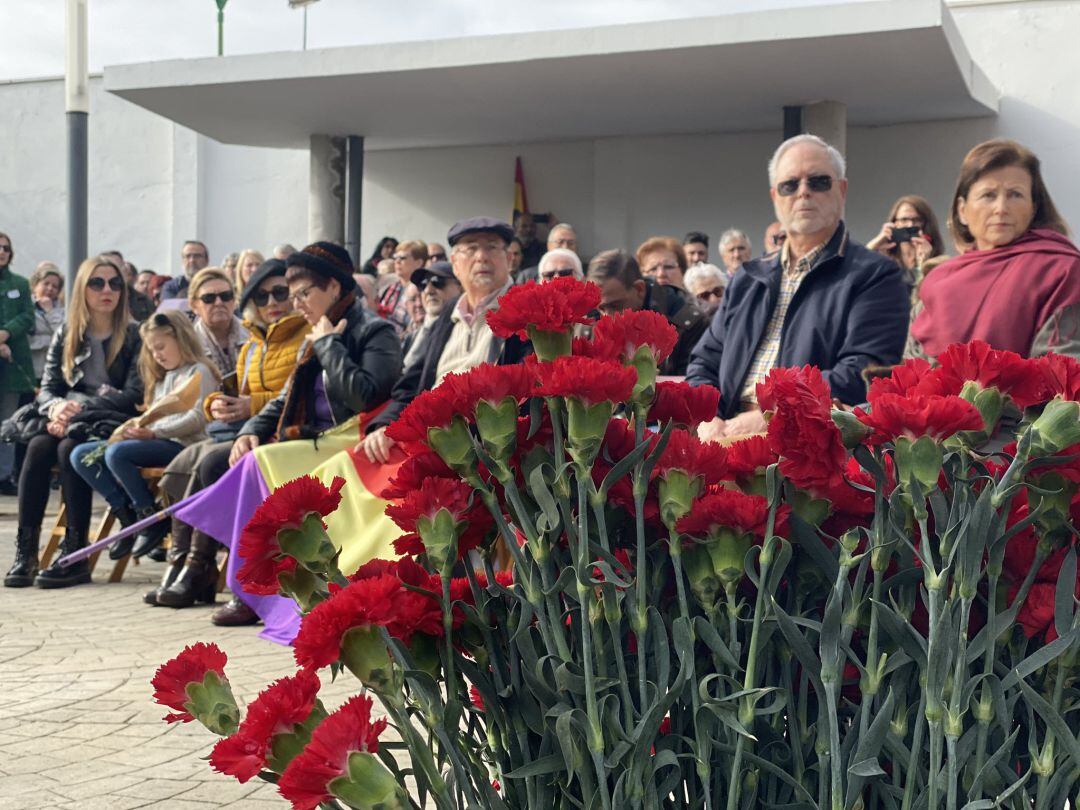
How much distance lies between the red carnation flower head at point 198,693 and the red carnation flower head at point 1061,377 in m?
0.99

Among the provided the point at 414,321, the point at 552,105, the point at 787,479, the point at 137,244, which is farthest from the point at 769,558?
the point at 137,244

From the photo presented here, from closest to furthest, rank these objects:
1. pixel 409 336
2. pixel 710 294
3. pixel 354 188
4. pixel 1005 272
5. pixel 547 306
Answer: pixel 547 306 < pixel 1005 272 < pixel 409 336 < pixel 710 294 < pixel 354 188

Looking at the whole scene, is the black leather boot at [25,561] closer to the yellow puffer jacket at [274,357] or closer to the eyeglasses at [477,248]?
the yellow puffer jacket at [274,357]

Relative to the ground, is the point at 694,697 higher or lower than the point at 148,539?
higher

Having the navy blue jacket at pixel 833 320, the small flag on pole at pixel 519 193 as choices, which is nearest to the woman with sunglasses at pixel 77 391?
the navy blue jacket at pixel 833 320

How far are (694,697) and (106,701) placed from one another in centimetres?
386

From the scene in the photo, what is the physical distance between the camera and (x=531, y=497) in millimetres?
1575

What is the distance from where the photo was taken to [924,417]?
4.56 feet

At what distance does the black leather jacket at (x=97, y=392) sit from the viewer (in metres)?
8.19

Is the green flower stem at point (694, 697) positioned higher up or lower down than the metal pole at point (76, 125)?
lower down

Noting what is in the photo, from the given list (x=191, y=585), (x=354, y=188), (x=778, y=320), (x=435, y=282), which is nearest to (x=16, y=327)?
(x=435, y=282)

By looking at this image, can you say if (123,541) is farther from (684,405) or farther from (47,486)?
(684,405)

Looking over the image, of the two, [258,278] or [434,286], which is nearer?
[258,278]

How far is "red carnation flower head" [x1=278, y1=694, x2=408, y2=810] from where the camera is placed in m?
1.31
